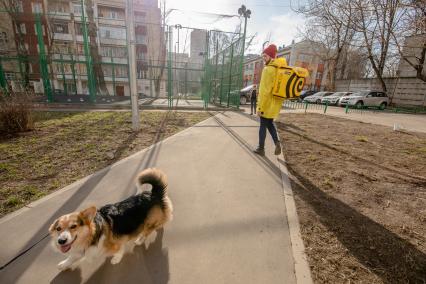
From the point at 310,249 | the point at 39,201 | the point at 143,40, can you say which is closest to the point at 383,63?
the point at 310,249

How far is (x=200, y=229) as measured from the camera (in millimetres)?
2467

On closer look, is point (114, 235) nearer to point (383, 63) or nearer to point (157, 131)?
point (157, 131)

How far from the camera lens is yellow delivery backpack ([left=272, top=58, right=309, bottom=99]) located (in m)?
4.26

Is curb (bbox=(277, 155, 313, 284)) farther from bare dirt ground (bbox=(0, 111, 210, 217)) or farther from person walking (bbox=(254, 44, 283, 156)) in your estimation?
bare dirt ground (bbox=(0, 111, 210, 217))

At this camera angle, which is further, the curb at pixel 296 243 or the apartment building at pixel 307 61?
the apartment building at pixel 307 61

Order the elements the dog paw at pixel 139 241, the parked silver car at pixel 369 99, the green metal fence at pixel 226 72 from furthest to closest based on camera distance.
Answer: the parked silver car at pixel 369 99, the green metal fence at pixel 226 72, the dog paw at pixel 139 241

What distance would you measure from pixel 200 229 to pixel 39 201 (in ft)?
7.45

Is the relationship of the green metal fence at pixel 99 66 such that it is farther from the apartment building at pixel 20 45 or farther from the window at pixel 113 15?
the window at pixel 113 15

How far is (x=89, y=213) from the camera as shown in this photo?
1678mm

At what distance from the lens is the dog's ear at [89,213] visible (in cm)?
167

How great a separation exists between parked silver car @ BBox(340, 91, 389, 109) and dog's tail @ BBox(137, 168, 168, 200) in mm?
25192

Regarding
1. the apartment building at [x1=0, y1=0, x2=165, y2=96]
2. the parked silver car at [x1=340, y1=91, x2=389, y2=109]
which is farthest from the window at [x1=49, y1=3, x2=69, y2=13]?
the parked silver car at [x1=340, y1=91, x2=389, y2=109]

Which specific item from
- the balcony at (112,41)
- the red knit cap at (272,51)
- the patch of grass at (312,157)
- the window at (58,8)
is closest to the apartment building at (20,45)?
the window at (58,8)

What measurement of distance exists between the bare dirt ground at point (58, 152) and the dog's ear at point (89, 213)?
5.98 feet
